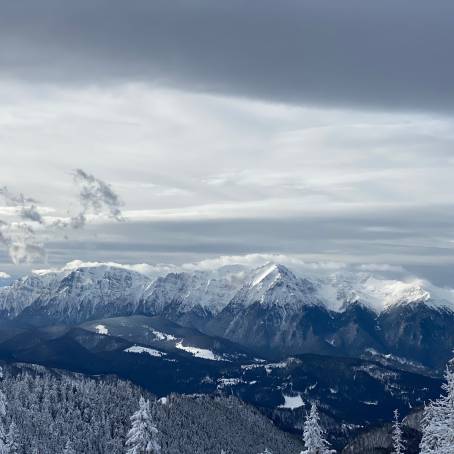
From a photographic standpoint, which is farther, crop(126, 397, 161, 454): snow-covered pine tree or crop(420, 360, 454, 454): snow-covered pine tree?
crop(126, 397, 161, 454): snow-covered pine tree

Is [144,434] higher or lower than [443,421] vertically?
lower

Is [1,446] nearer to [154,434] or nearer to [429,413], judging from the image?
[154,434]

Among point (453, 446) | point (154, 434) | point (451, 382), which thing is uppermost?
point (451, 382)

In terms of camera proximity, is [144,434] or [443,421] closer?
[443,421]

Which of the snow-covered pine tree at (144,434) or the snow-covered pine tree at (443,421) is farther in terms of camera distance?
the snow-covered pine tree at (144,434)

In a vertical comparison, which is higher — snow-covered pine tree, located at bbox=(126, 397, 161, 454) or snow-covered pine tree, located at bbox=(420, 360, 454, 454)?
snow-covered pine tree, located at bbox=(420, 360, 454, 454)

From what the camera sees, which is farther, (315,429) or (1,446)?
(315,429)

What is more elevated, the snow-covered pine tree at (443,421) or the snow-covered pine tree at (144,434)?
the snow-covered pine tree at (443,421)

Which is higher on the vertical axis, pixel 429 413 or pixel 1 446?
pixel 429 413

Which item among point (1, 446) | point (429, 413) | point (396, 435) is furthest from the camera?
point (396, 435)

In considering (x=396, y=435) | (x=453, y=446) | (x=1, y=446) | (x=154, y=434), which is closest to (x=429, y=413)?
(x=453, y=446)

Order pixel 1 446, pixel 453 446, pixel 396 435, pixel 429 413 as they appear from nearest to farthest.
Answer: pixel 453 446 → pixel 429 413 → pixel 1 446 → pixel 396 435
